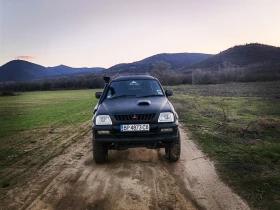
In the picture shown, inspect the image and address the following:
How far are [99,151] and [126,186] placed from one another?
1.42 m

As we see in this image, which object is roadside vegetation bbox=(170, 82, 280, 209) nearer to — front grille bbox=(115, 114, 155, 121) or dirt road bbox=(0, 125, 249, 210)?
dirt road bbox=(0, 125, 249, 210)

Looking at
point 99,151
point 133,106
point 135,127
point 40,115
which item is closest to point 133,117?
point 135,127

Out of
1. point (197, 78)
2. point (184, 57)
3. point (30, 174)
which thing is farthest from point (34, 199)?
point (184, 57)

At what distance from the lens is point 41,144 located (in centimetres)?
876

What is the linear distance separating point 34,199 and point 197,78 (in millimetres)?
62703

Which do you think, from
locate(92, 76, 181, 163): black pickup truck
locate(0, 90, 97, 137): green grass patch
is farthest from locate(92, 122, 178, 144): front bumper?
locate(0, 90, 97, 137): green grass patch

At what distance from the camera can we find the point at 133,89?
7152 millimetres

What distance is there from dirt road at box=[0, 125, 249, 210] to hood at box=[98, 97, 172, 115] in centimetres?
124

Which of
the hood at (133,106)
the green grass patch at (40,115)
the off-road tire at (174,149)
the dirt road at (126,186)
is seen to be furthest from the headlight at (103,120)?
the green grass patch at (40,115)

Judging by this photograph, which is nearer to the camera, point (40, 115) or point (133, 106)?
point (133, 106)

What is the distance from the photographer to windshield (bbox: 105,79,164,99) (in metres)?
7.04

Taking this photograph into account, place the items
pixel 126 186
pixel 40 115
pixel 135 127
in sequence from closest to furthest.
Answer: pixel 126 186
pixel 135 127
pixel 40 115

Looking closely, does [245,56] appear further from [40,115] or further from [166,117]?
[166,117]

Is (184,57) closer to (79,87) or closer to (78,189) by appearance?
(79,87)
